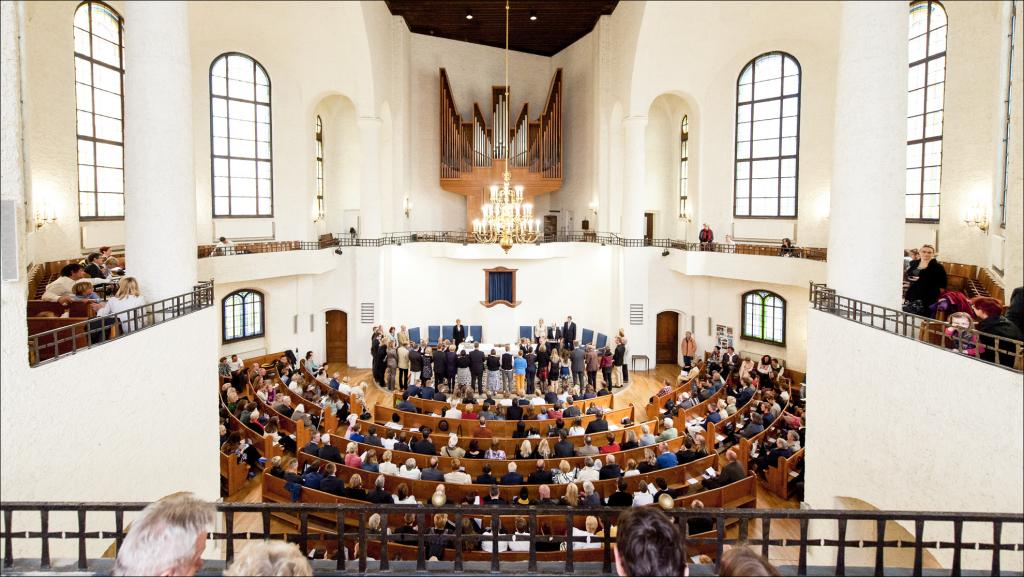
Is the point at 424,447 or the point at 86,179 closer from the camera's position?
→ the point at 424,447

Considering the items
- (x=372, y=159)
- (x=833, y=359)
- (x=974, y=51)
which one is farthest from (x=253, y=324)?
(x=974, y=51)

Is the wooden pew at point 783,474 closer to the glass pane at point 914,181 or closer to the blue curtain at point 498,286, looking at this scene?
the glass pane at point 914,181

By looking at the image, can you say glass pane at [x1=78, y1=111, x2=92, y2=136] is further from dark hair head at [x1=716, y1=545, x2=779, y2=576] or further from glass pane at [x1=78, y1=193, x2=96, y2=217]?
dark hair head at [x1=716, y1=545, x2=779, y2=576]

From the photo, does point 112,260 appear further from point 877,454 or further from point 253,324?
point 877,454

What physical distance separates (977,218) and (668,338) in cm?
1013

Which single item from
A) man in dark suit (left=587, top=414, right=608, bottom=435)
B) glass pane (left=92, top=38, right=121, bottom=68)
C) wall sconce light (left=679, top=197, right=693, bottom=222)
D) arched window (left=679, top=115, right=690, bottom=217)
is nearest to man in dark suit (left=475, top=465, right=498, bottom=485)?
man in dark suit (left=587, top=414, right=608, bottom=435)

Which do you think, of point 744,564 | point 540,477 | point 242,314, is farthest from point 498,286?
point 744,564

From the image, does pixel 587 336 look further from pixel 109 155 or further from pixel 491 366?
pixel 109 155

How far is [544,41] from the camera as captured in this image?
22.0 meters

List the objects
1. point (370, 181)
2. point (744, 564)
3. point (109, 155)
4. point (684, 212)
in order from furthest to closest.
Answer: point (684, 212)
point (370, 181)
point (109, 155)
point (744, 564)

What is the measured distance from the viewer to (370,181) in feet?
61.7

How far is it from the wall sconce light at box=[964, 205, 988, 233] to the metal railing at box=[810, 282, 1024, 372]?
4301 mm

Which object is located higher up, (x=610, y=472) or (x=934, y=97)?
(x=934, y=97)

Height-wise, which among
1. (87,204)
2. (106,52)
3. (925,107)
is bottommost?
(87,204)
